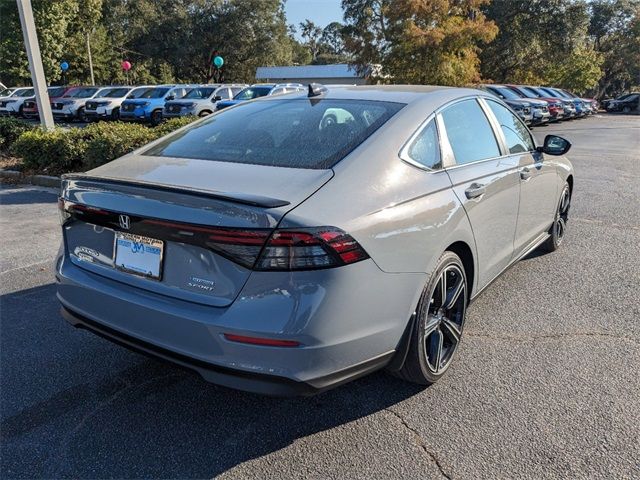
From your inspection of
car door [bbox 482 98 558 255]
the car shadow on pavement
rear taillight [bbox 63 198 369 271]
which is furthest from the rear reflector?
car door [bbox 482 98 558 255]

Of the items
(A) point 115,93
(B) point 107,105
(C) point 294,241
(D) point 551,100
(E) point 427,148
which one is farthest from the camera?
(A) point 115,93

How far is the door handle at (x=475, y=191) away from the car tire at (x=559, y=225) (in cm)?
227

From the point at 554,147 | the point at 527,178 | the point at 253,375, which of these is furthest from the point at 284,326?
the point at 554,147

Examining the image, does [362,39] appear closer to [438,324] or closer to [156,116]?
[156,116]

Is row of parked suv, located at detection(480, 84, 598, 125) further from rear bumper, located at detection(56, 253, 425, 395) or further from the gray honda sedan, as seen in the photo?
rear bumper, located at detection(56, 253, 425, 395)

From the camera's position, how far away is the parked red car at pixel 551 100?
22.7 m

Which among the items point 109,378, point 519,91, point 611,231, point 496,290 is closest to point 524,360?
point 496,290

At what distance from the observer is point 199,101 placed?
2044 centimetres

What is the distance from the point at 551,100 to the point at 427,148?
2381 centimetres

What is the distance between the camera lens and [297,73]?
166 ft

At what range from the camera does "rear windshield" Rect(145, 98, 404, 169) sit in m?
2.75

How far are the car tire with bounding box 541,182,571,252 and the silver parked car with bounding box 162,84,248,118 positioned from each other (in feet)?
54.2

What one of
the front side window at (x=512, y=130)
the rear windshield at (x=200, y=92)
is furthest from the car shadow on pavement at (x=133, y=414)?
the rear windshield at (x=200, y=92)

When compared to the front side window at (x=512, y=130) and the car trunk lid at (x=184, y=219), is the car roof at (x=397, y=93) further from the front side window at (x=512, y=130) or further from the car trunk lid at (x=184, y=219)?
the car trunk lid at (x=184, y=219)
